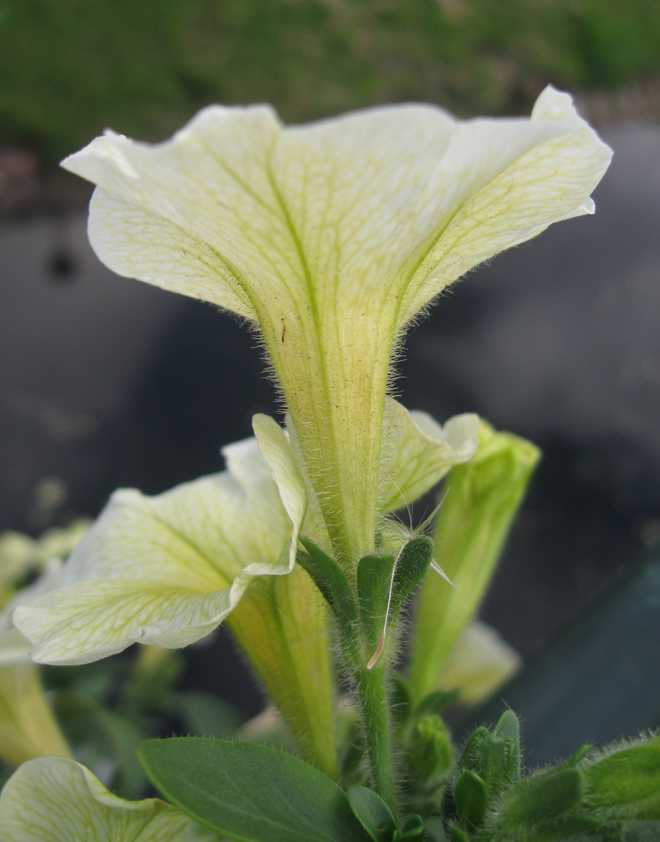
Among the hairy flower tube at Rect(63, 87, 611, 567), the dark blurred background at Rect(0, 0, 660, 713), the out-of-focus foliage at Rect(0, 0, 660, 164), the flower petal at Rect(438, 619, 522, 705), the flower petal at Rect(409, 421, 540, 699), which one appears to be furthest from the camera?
the out-of-focus foliage at Rect(0, 0, 660, 164)

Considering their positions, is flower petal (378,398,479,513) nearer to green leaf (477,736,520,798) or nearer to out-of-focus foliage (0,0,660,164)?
green leaf (477,736,520,798)

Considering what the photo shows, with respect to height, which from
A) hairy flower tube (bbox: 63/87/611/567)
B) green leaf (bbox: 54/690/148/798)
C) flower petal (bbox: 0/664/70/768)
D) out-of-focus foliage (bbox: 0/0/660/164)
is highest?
out-of-focus foliage (bbox: 0/0/660/164)

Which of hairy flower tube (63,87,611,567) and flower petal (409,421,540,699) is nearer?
hairy flower tube (63,87,611,567)

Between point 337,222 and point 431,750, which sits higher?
point 337,222

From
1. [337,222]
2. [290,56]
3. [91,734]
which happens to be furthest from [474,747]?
[290,56]

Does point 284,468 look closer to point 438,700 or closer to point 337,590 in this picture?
point 337,590

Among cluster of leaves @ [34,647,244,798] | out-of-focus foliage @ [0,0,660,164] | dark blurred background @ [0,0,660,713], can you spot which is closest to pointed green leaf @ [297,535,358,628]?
cluster of leaves @ [34,647,244,798]

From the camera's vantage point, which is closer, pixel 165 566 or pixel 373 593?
pixel 373 593
